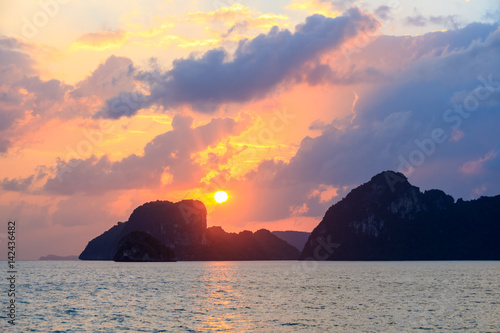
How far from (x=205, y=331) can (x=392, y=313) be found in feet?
104

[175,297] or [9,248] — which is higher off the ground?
[9,248]

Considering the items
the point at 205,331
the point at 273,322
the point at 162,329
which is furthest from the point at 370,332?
the point at 162,329

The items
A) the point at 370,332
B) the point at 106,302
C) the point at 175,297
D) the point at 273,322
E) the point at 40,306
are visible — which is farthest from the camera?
the point at 175,297

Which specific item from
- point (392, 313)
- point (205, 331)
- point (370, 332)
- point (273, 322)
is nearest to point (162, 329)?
point (205, 331)

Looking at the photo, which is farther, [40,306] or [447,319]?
[40,306]

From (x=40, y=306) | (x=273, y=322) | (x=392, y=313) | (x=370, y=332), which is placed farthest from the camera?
(x=40, y=306)

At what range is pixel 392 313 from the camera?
8575 centimetres

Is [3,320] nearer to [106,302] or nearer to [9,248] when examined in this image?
[9,248]

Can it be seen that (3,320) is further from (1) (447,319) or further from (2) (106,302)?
(1) (447,319)

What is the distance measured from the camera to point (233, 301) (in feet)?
359

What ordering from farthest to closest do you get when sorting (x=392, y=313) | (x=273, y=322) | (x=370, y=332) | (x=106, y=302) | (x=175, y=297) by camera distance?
(x=175, y=297), (x=106, y=302), (x=392, y=313), (x=273, y=322), (x=370, y=332)

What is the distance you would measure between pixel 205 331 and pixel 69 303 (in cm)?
4577

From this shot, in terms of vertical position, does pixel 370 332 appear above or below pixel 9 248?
below

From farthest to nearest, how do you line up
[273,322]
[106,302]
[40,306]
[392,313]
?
[106,302], [40,306], [392,313], [273,322]
